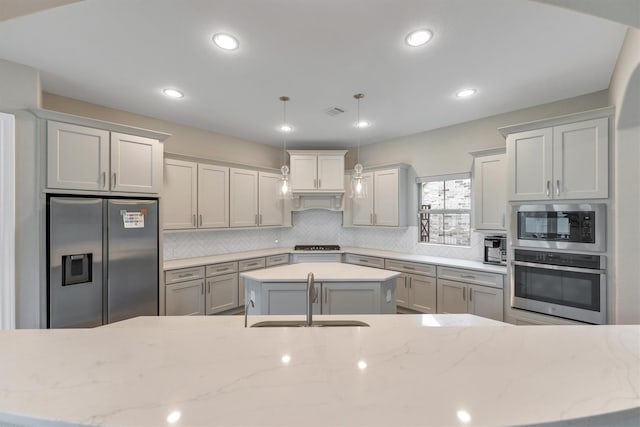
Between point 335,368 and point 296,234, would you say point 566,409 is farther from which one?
point 296,234

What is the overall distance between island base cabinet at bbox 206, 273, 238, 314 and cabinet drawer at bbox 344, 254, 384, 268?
72.6 inches

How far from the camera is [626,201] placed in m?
2.14

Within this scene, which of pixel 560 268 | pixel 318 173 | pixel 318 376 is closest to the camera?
pixel 318 376

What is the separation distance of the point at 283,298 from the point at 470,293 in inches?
89.4

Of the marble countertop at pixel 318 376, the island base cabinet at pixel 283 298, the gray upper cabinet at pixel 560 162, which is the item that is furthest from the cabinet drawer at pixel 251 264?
the gray upper cabinet at pixel 560 162

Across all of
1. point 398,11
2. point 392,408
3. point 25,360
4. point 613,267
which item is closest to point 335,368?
point 392,408

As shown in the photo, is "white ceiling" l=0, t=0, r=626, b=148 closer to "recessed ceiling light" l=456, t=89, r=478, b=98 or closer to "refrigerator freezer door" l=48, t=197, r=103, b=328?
"recessed ceiling light" l=456, t=89, r=478, b=98

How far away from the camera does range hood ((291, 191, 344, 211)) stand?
4811 mm

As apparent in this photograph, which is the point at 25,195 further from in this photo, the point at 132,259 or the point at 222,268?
the point at 222,268

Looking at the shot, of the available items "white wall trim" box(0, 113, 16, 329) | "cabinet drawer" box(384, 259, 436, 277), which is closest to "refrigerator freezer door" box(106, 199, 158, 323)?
"white wall trim" box(0, 113, 16, 329)

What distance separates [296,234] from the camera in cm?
514

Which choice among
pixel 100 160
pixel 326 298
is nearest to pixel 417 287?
pixel 326 298

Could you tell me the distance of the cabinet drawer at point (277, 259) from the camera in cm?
433

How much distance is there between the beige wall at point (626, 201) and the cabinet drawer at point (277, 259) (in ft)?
12.5
